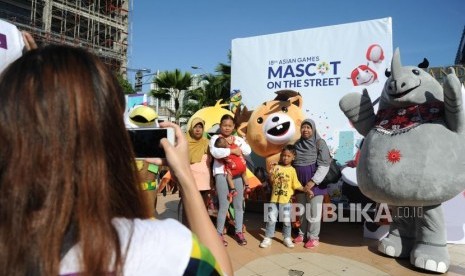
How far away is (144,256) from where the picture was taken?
0.66 meters

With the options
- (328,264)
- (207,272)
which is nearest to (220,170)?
(328,264)

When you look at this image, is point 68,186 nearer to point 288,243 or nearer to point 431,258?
point 431,258

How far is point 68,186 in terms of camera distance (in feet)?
2.11

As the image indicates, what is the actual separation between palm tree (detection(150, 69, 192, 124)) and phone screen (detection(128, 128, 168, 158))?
15.1m

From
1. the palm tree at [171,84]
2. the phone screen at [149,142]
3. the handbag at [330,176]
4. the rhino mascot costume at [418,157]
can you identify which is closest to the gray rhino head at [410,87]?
the rhino mascot costume at [418,157]

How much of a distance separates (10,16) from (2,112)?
101ft

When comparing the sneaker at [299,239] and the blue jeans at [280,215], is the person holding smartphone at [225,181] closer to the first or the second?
the blue jeans at [280,215]

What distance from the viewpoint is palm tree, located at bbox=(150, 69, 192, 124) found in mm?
16109

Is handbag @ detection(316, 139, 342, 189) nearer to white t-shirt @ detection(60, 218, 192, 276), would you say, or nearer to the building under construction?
white t-shirt @ detection(60, 218, 192, 276)

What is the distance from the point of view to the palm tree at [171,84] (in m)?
16.1

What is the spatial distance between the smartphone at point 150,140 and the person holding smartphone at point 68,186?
0.42 meters

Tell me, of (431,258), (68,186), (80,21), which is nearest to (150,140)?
(68,186)

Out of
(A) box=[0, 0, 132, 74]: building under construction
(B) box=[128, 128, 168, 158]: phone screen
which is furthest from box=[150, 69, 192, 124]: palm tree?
(B) box=[128, 128, 168, 158]: phone screen

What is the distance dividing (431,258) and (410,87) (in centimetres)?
Result: 157
